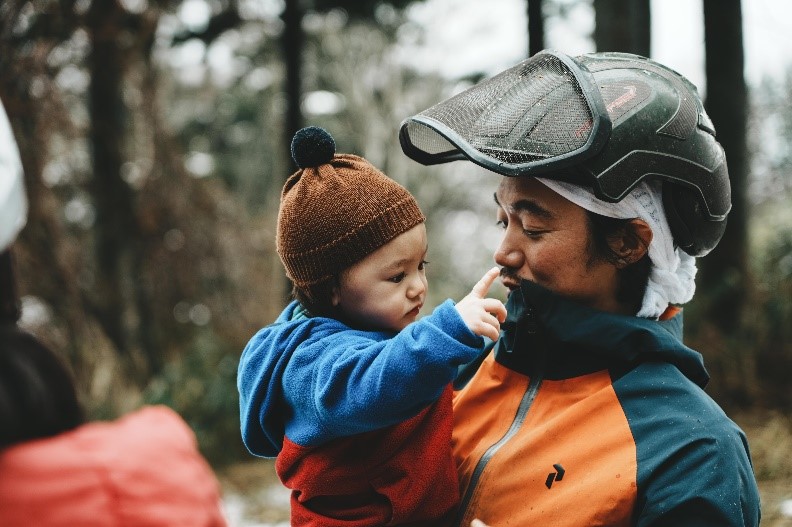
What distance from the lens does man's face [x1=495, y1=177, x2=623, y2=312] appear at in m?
1.84

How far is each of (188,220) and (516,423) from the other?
23.2ft

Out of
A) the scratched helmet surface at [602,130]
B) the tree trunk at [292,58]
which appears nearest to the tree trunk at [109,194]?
the tree trunk at [292,58]

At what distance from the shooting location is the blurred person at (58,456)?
1153 millimetres

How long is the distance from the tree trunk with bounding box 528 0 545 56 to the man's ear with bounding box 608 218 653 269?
136 inches

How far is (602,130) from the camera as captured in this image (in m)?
1.65

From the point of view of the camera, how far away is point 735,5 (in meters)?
6.31

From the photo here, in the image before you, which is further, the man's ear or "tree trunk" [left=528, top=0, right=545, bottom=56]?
"tree trunk" [left=528, top=0, right=545, bottom=56]

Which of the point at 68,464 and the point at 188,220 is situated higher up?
the point at 68,464

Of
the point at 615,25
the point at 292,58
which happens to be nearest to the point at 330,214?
the point at 615,25

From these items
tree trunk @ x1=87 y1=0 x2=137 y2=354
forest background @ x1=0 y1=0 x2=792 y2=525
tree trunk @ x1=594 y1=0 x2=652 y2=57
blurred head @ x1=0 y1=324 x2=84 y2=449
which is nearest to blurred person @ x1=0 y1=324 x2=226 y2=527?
blurred head @ x1=0 y1=324 x2=84 y2=449

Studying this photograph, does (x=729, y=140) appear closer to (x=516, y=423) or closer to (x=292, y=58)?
(x=292, y=58)

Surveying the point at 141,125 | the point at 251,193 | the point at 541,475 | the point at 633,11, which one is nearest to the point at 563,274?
the point at 541,475

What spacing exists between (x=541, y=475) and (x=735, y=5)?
5.81m

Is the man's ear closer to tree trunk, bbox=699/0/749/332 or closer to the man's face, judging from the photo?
the man's face
